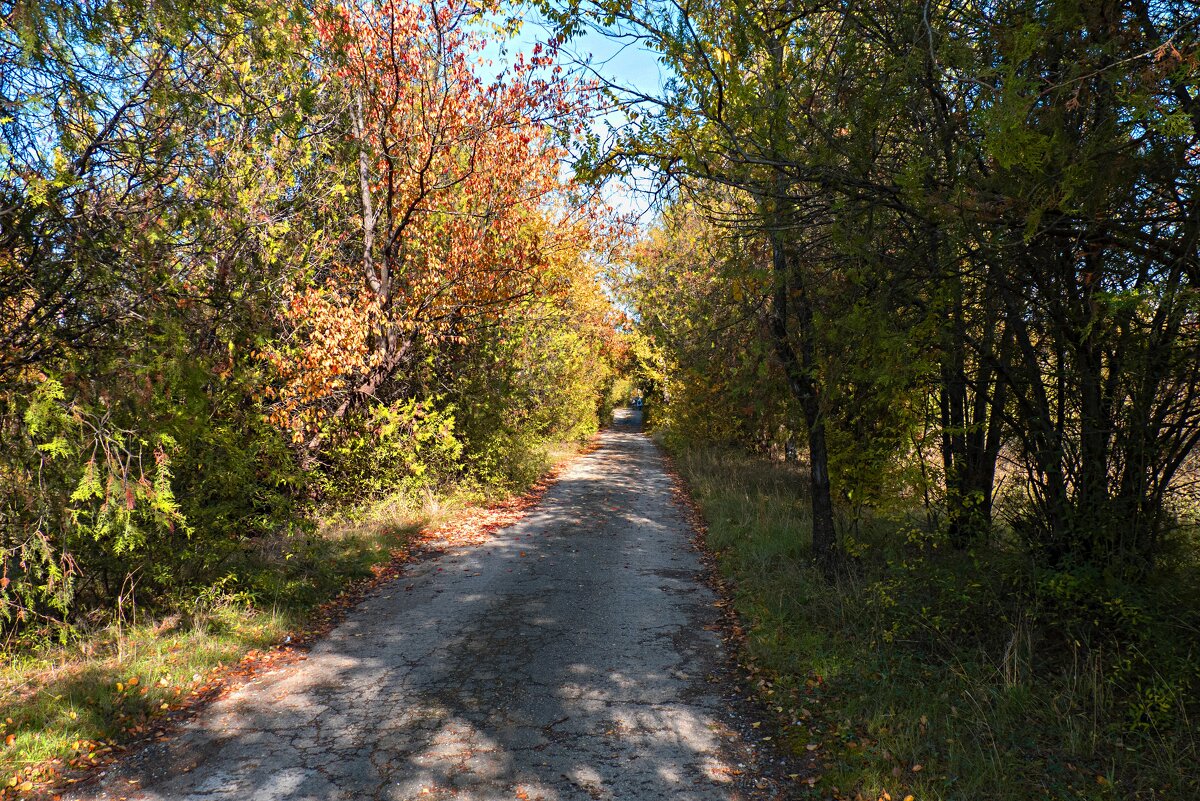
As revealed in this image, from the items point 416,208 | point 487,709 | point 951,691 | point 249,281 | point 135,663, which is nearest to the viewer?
point 951,691

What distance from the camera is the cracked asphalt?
12.8ft

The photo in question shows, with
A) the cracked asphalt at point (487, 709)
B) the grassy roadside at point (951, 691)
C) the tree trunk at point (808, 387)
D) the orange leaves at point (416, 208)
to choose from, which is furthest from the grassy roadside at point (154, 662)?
the tree trunk at point (808, 387)

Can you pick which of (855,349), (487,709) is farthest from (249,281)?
(855,349)

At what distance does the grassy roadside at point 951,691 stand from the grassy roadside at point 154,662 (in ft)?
14.1

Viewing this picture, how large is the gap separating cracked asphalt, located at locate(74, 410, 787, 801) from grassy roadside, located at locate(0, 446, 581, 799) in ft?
1.00

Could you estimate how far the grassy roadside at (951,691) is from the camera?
12.1 ft

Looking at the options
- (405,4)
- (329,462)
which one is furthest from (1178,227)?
(329,462)

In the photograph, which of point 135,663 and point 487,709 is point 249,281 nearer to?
point 135,663

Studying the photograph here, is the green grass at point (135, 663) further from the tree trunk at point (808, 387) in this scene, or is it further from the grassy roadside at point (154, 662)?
the tree trunk at point (808, 387)

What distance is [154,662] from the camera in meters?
5.32

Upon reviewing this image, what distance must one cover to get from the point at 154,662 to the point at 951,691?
5.92 meters

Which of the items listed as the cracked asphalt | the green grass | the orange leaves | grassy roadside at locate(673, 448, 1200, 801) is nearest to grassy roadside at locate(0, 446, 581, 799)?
the green grass

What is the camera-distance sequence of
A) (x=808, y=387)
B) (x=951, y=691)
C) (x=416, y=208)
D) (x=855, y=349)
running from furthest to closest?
1. (x=416, y=208)
2. (x=808, y=387)
3. (x=855, y=349)
4. (x=951, y=691)

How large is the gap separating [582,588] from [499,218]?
263 inches
